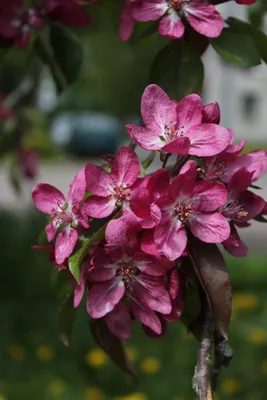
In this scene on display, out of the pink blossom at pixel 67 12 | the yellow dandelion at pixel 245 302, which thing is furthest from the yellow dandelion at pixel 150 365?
the pink blossom at pixel 67 12

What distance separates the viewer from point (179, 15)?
1.07 metres

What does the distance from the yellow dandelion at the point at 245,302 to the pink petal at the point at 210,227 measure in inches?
128

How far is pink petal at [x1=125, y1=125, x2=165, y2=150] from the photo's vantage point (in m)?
0.94

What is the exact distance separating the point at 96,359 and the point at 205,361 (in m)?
2.17

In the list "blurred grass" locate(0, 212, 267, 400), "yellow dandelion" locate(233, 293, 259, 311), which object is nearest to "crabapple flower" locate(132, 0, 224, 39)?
"blurred grass" locate(0, 212, 267, 400)

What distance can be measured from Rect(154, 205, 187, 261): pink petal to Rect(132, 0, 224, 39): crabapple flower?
0.29m

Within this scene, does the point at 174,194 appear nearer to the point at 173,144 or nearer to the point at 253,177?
the point at 173,144

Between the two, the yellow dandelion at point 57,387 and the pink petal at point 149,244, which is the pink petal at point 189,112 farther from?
the yellow dandelion at point 57,387

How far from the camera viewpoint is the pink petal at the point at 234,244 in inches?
37.3

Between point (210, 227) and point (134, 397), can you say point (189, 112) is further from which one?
point (134, 397)

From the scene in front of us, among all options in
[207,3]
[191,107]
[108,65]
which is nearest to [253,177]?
[191,107]

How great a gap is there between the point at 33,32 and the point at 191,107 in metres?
0.61

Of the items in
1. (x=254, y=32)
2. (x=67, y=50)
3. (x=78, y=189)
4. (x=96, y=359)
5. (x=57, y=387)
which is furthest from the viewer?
(x=96, y=359)

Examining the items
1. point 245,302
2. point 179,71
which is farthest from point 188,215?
point 245,302
